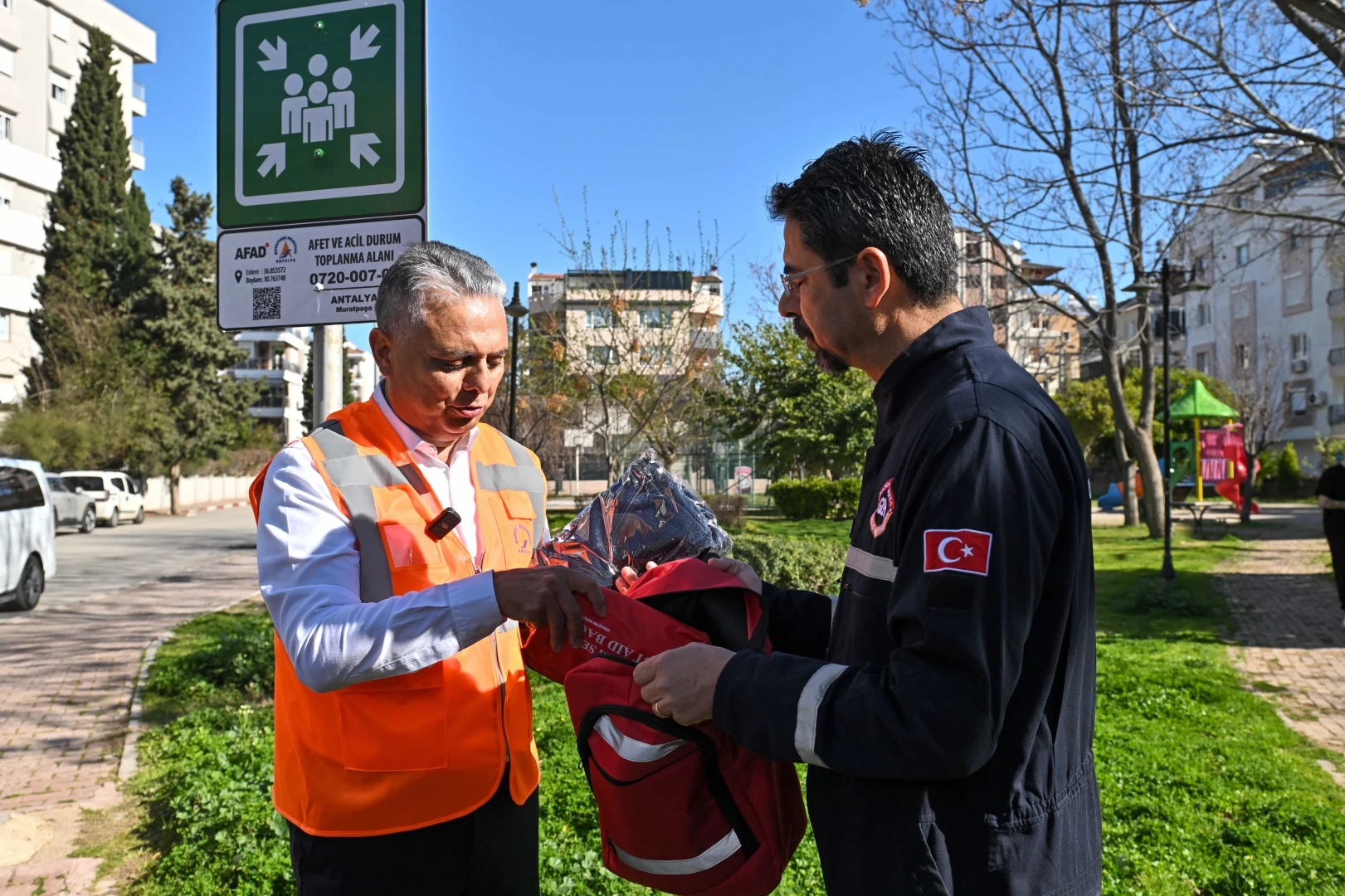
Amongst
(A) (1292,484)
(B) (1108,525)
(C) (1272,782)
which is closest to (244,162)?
(C) (1272,782)

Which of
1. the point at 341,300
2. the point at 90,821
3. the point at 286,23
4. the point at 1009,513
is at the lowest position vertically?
the point at 90,821

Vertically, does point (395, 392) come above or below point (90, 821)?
above

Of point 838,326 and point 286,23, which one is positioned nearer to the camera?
point 838,326

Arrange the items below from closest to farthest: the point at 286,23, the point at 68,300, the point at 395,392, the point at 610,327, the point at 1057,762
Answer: the point at 1057,762
the point at 395,392
the point at 286,23
the point at 610,327
the point at 68,300

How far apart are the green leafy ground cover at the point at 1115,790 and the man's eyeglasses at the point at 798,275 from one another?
2988 mm

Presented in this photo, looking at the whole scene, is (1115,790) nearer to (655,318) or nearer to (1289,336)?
(655,318)

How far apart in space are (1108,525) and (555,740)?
23.6 m

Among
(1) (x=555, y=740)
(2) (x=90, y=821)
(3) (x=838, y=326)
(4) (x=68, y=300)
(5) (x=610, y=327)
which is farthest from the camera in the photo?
(4) (x=68, y=300)

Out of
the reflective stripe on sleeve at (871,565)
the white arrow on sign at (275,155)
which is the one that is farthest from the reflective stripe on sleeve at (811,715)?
the white arrow on sign at (275,155)

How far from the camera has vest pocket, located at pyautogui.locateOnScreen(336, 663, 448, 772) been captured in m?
2.16

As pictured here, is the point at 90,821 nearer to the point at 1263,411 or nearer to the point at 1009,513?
the point at 1009,513

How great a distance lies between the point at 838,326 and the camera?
74.3 inches

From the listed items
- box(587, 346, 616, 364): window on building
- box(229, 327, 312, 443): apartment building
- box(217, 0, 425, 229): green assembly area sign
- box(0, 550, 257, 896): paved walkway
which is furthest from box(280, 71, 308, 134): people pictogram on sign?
box(229, 327, 312, 443): apartment building

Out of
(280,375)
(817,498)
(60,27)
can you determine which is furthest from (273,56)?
(280,375)
